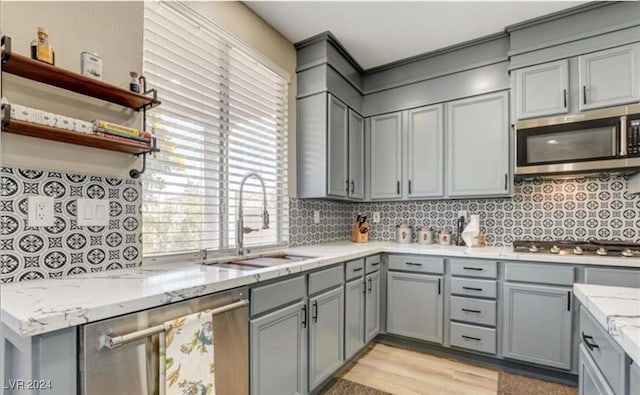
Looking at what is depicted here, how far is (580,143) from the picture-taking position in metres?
2.41

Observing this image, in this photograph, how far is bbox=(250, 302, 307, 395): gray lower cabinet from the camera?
5.18 ft

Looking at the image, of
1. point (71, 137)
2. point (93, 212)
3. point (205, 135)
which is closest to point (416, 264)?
point (205, 135)

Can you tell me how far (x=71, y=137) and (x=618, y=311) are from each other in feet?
6.82

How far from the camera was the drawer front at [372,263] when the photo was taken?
2.72 metres

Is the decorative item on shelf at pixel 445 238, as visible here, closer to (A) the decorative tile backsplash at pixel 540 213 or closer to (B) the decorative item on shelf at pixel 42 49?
(A) the decorative tile backsplash at pixel 540 213

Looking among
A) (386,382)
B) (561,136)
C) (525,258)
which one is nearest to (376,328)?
(386,382)

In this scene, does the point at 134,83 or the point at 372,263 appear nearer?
the point at 134,83

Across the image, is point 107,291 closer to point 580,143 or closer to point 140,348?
point 140,348

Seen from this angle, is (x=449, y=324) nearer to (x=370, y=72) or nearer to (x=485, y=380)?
(x=485, y=380)

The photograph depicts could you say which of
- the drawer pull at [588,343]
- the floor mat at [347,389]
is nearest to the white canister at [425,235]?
the floor mat at [347,389]

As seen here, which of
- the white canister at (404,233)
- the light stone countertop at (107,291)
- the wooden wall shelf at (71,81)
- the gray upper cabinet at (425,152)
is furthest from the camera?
the white canister at (404,233)

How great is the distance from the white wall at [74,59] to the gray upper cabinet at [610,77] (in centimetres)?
304

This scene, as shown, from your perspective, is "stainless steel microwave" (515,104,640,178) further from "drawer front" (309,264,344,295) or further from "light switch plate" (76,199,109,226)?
"light switch plate" (76,199,109,226)

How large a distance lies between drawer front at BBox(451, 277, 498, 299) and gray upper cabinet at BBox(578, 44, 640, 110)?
4.94 ft
